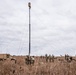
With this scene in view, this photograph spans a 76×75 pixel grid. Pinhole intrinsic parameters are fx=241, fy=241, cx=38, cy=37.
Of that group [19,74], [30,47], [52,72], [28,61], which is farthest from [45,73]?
[30,47]

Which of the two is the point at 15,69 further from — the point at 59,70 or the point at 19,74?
the point at 59,70

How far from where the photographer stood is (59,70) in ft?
38.7

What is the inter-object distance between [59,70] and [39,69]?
98 centimetres

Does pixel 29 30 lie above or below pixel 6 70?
above

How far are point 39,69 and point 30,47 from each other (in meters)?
8.76

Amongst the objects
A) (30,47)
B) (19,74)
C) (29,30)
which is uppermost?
(29,30)

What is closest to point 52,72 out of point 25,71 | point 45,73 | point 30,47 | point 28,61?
point 45,73

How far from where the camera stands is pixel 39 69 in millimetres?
11922

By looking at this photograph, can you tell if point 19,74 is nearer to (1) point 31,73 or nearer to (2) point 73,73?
(1) point 31,73

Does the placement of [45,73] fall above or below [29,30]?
below

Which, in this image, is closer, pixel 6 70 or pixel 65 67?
pixel 6 70

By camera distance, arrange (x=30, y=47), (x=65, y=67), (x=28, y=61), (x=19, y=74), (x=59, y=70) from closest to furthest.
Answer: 1. (x=19, y=74)
2. (x=59, y=70)
3. (x=65, y=67)
4. (x=28, y=61)
5. (x=30, y=47)

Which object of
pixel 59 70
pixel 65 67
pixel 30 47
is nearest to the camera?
pixel 59 70

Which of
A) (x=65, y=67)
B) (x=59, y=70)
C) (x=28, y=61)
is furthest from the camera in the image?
(x=28, y=61)
